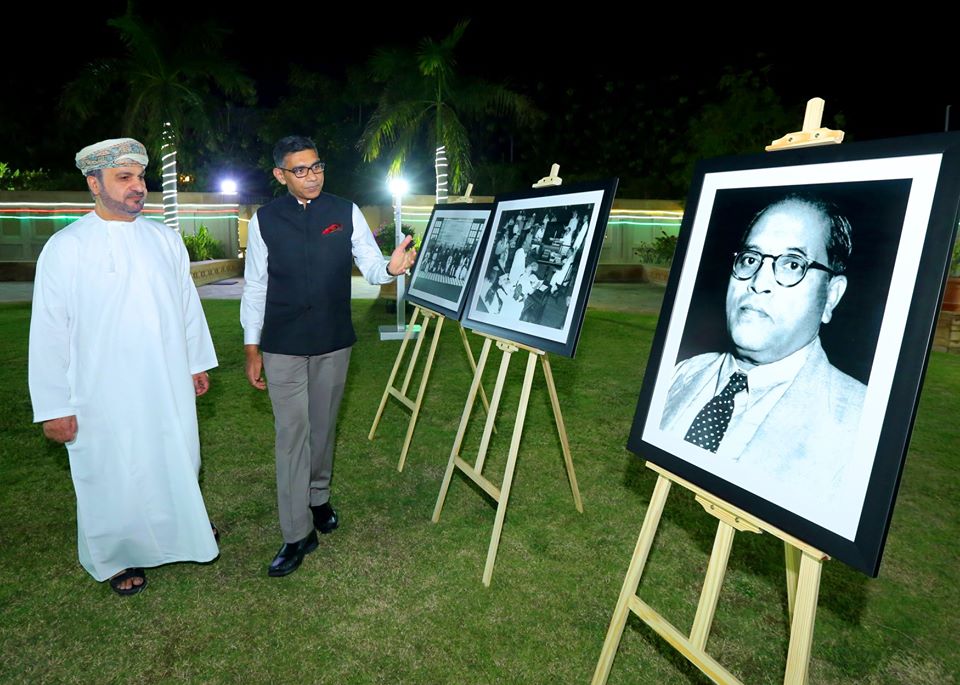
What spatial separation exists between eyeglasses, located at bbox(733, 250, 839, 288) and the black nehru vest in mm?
1875

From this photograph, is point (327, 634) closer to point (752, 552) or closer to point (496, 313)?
point (496, 313)

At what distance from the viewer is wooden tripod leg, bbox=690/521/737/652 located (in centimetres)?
201

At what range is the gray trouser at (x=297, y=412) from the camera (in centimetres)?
317

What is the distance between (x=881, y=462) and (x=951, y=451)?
14.7 feet

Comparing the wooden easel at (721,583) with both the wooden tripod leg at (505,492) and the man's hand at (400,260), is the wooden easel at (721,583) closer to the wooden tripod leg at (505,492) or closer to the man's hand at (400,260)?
the wooden tripod leg at (505,492)

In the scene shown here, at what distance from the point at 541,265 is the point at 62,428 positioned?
224cm

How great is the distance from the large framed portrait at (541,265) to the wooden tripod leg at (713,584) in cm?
112

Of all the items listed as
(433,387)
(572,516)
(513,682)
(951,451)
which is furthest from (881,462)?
(433,387)

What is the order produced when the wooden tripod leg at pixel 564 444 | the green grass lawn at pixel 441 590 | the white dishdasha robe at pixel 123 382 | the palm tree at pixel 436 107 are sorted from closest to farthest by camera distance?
the green grass lawn at pixel 441 590
the white dishdasha robe at pixel 123 382
the wooden tripod leg at pixel 564 444
the palm tree at pixel 436 107

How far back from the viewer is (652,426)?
2203 mm

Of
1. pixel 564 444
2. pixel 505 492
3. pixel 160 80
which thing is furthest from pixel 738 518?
pixel 160 80

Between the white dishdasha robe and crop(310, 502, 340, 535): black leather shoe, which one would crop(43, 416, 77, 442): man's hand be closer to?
the white dishdasha robe

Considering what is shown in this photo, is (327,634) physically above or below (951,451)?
below

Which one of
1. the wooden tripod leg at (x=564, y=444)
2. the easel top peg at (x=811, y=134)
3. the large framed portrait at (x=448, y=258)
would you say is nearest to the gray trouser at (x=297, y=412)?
the large framed portrait at (x=448, y=258)
